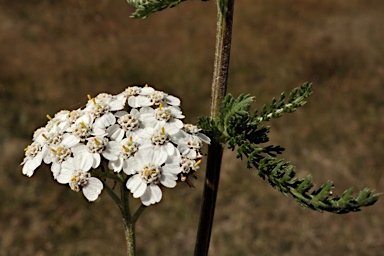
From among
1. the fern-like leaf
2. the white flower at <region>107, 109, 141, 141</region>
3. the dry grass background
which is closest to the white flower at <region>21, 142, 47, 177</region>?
the white flower at <region>107, 109, 141, 141</region>

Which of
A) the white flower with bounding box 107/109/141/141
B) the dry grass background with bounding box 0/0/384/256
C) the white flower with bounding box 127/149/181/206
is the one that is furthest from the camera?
the dry grass background with bounding box 0/0/384/256

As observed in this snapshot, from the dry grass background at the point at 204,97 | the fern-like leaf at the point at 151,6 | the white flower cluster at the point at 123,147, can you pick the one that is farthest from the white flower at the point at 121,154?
the dry grass background at the point at 204,97

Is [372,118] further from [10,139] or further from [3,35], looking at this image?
[3,35]

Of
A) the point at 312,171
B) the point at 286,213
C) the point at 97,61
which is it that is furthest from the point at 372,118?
the point at 97,61

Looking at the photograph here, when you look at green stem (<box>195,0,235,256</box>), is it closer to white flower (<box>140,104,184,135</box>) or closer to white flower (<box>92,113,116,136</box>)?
white flower (<box>140,104,184,135</box>)

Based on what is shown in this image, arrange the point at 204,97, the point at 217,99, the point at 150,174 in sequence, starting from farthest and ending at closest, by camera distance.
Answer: the point at 204,97, the point at 217,99, the point at 150,174

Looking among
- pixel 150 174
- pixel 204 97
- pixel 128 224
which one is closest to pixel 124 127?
pixel 150 174

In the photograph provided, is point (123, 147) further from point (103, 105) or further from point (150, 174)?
point (103, 105)
